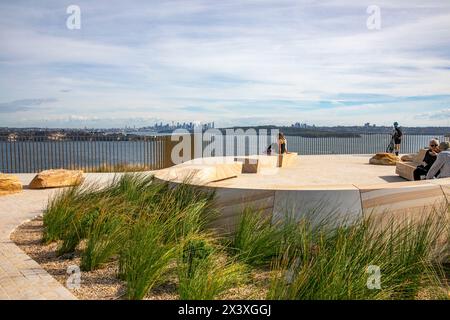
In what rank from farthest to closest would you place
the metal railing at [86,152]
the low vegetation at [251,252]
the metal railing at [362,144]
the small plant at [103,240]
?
1. the metal railing at [362,144]
2. the metal railing at [86,152]
3. the small plant at [103,240]
4. the low vegetation at [251,252]

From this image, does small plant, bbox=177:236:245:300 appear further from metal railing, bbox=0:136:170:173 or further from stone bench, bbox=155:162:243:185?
metal railing, bbox=0:136:170:173

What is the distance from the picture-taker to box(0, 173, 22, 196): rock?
1181 cm

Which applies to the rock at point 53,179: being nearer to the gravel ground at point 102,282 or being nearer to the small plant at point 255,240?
the gravel ground at point 102,282

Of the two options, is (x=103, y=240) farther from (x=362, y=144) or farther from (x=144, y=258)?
(x=362, y=144)

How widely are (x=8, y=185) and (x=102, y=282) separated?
26.6 feet

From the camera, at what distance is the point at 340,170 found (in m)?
15.3

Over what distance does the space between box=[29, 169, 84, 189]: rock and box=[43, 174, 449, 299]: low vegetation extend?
6.08m

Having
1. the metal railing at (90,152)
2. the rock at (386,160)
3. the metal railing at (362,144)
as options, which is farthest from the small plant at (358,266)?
the metal railing at (362,144)

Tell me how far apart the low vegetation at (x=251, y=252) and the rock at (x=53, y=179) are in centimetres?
608

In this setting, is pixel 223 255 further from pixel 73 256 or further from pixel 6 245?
pixel 6 245

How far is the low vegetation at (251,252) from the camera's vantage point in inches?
167

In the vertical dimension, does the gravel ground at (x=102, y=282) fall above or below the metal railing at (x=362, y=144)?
below
